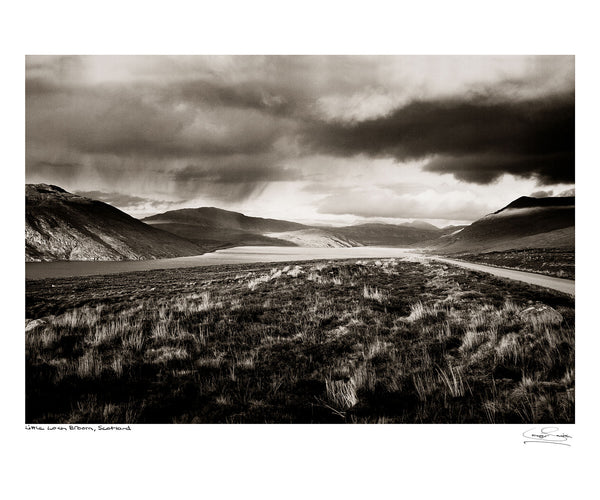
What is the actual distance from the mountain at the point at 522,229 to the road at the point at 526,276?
241 millimetres

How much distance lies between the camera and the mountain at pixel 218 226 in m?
5.67

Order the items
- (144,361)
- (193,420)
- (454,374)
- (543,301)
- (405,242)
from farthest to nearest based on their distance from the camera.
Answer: (405,242) < (543,301) < (144,361) < (454,374) < (193,420)

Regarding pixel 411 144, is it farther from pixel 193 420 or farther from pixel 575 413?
pixel 193 420

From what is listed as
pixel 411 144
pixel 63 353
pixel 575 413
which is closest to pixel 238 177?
pixel 411 144

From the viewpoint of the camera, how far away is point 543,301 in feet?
14.9

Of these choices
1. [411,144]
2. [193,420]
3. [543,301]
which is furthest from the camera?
[411,144]

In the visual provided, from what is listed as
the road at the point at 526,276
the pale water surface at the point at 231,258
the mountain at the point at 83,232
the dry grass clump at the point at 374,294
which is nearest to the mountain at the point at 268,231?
the pale water surface at the point at 231,258

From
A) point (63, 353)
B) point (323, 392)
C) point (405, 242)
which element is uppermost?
point (405, 242)

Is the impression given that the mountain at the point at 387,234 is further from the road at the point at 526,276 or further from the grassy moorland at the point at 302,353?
the grassy moorland at the point at 302,353

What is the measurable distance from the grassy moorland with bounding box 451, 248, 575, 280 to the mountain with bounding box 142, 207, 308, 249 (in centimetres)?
296

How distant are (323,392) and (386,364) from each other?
0.81 m

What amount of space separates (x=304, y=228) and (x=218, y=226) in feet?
4.62
